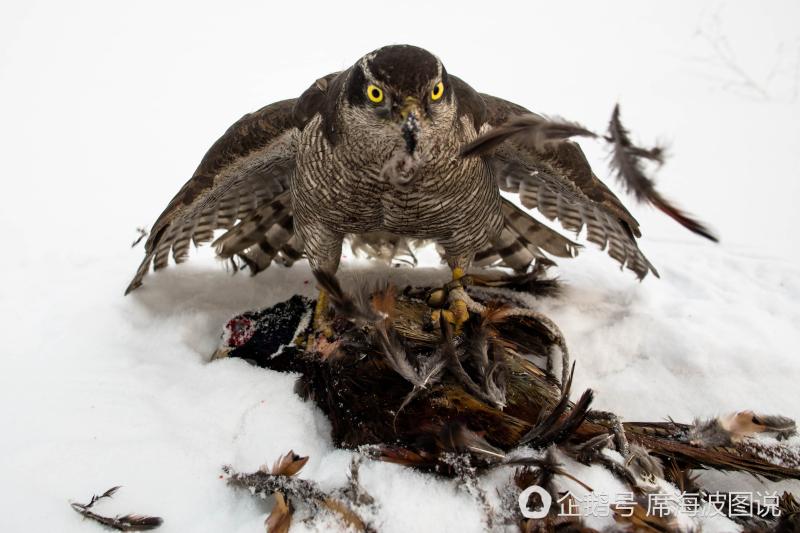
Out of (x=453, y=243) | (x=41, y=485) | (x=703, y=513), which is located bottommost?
(x=41, y=485)

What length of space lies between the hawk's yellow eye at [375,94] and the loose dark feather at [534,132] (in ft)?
1.67

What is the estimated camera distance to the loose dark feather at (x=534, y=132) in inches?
63.0

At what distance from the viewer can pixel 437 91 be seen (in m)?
2.28

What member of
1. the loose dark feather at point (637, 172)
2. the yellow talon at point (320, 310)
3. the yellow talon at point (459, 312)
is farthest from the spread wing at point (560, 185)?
the yellow talon at point (320, 310)

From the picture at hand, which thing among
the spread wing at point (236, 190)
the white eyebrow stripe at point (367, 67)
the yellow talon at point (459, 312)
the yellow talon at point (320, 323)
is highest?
the white eyebrow stripe at point (367, 67)

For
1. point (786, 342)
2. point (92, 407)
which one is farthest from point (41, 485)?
point (786, 342)

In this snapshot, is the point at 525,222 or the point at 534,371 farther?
the point at 525,222

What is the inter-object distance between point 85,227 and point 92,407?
7.35 feet

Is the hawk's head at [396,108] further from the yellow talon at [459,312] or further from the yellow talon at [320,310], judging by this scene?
the yellow talon at [320,310]

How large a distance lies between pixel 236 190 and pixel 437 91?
1.41m

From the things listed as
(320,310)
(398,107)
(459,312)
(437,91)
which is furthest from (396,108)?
(320,310)

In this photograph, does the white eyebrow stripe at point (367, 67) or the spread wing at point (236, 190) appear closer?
the white eyebrow stripe at point (367, 67)

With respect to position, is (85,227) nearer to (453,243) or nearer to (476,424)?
(453,243)

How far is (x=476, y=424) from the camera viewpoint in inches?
80.6
